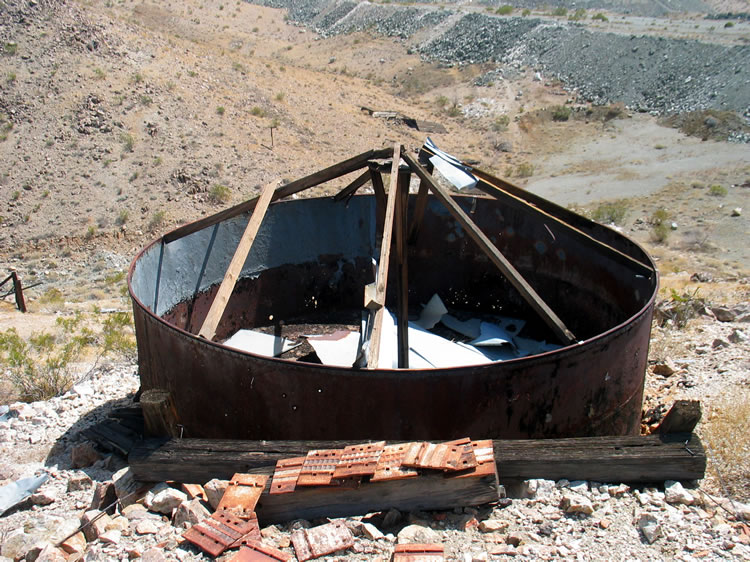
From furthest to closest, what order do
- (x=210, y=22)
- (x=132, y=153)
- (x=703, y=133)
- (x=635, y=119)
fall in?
(x=210, y=22), (x=635, y=119), (x=703, y=133), (x=132, y=153)

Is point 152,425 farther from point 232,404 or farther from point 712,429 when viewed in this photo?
point 712,429

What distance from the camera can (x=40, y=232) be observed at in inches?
641

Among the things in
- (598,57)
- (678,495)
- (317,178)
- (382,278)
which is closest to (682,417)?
(678,495)

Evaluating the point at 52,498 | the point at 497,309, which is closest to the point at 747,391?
the point at 497,309

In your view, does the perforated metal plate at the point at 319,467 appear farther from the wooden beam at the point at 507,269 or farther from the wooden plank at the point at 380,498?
the wooden beam at the point at 507,269

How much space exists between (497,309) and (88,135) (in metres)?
14.7

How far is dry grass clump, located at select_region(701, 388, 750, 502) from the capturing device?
456cm

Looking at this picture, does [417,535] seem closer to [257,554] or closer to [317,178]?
[257,554]

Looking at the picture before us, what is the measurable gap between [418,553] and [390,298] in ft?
19.3

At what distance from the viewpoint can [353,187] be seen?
7.23 m

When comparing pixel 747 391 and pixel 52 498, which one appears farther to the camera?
pixel 747 391

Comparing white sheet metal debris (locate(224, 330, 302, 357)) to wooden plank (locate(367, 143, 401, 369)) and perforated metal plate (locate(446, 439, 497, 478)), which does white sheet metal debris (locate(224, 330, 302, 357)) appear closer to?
wooden plank (locate(367, 143, 401, 369))

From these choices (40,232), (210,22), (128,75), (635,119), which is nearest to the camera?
(40,232)

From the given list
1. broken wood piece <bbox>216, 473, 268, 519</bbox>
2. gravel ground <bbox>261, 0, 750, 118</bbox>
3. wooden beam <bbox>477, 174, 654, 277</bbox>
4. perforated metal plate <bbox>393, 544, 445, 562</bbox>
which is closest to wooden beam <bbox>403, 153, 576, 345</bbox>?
wooden beam <bbox>477, 174, 654, 277</bbox>
